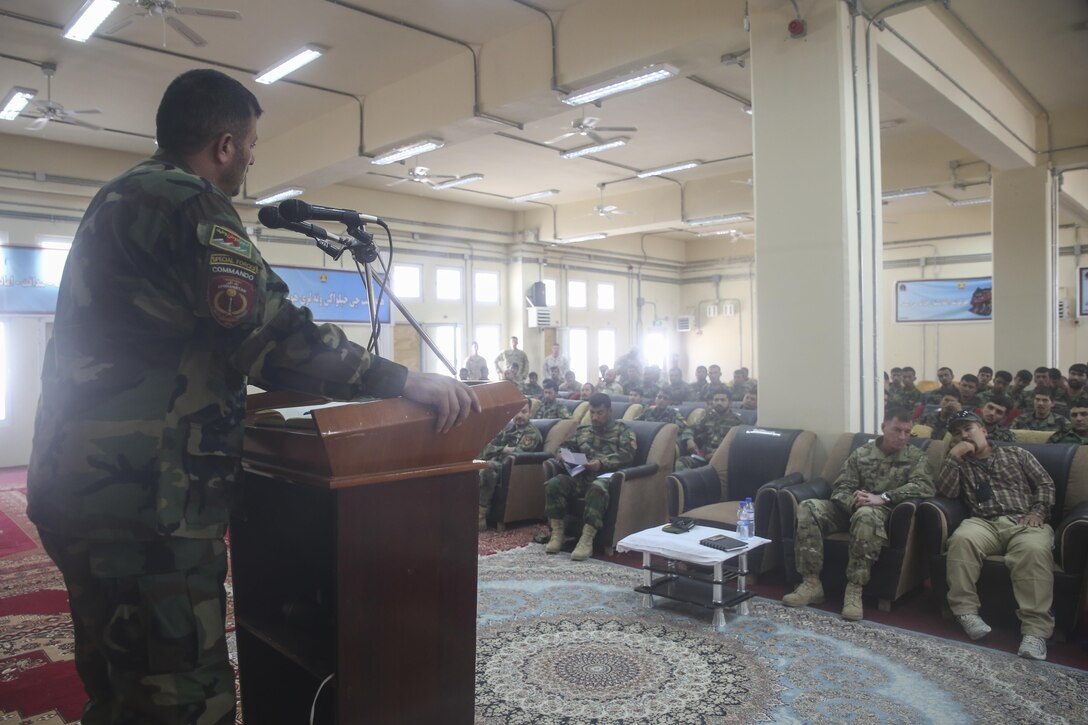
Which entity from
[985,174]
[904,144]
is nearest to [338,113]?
[904,144]

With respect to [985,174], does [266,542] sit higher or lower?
lower

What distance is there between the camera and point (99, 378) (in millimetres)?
1115

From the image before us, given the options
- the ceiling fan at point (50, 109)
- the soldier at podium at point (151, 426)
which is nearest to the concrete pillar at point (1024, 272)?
the soldier at podium at point (151, 426)

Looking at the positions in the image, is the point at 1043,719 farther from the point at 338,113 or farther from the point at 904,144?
the point at 904,144

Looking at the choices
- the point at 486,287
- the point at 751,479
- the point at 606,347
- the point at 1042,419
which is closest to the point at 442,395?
the point at 751,479

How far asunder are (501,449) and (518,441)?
8.0 inches

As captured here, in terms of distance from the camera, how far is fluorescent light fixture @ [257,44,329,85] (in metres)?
6.63

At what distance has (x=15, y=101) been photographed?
24.7ft

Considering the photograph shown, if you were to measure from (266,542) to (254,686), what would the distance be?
40cm

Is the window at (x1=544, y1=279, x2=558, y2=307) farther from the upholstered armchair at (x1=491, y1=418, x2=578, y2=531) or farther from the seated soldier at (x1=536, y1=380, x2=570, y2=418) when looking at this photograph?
the upholstered armchair at (x1=491, y1=418, x2=578, y2=531)

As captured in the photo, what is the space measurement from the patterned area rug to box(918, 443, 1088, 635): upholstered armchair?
34 centimetres

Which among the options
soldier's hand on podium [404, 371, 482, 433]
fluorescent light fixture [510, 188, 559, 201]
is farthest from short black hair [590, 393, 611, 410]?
fluorescent light fixture [510, 188, 559, 201]

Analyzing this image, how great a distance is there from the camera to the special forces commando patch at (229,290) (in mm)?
1112

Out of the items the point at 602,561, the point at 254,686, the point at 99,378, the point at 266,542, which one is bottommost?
the point at 602,561
